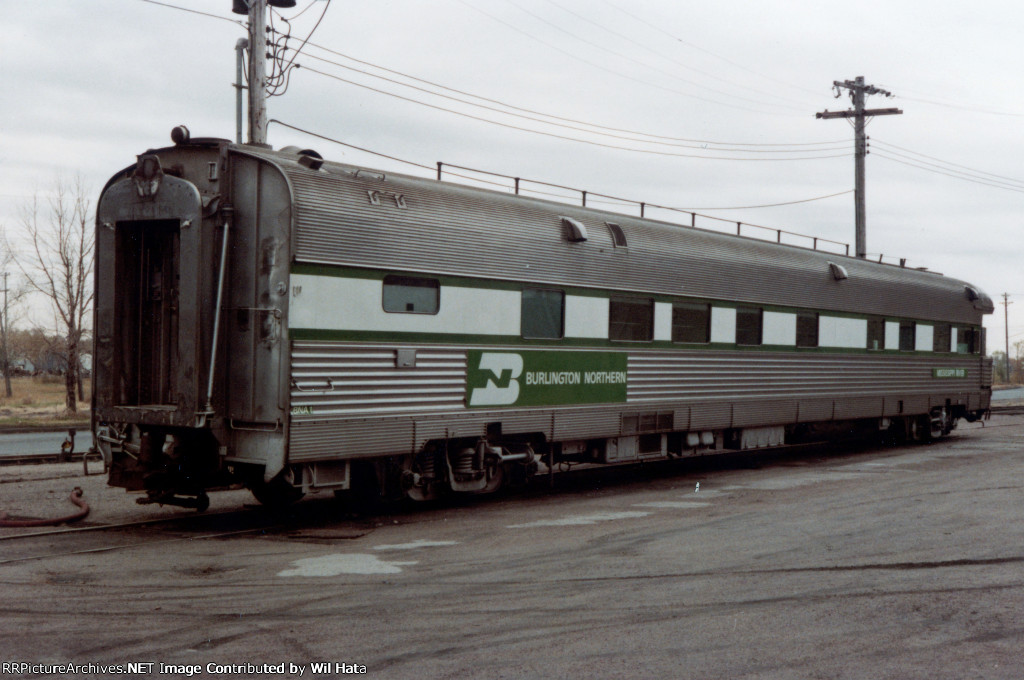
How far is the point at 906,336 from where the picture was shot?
20141 mm

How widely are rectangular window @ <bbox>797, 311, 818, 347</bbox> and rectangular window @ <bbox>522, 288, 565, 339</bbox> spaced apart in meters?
6.18

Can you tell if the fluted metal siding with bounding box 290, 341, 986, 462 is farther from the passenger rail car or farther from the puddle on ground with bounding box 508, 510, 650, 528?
the puddle on ground with bounding box 508, 510, 650, 528

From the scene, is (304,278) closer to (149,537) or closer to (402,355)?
(402,355)

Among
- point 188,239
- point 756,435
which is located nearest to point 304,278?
point 188,239

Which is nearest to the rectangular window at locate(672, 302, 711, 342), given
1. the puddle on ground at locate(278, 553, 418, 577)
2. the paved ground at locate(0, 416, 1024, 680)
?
the paved ground at locate(0, 416, 1024, 680)

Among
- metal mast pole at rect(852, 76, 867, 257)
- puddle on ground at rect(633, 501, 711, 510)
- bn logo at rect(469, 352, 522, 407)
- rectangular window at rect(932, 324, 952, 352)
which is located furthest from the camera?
metal mast pole at rect(852, 76, 867, 257)

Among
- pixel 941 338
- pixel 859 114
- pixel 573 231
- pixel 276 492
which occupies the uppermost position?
pixel 859 114

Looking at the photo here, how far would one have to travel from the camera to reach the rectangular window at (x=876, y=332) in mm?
18875

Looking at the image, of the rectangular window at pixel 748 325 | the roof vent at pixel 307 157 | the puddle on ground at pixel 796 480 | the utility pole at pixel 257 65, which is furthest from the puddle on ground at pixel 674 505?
the utility pole at pixel 257 65

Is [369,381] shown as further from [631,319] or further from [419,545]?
[631,319]

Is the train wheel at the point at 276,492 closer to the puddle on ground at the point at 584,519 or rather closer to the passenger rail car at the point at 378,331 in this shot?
the passenger rail car at the point at 378,331

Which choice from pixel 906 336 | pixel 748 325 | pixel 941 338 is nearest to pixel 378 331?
pixel 748 325

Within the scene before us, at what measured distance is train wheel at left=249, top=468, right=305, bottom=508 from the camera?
10028 millimetres

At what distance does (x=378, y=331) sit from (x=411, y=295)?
2.04 feet
